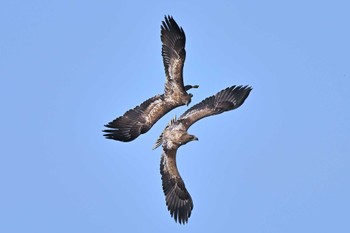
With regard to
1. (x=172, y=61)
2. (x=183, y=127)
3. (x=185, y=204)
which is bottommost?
(x=185, y=204)

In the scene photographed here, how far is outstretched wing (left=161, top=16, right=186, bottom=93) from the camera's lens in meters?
29.6

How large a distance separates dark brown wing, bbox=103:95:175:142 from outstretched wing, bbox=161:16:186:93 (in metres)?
0.90

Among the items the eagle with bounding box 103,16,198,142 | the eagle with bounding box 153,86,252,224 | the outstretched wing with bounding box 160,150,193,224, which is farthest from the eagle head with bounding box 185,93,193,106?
the outstretched wing with bounding box 160,150,193,224

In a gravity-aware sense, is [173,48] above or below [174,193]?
above

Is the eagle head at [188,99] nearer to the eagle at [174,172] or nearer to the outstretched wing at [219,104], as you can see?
the outstretched wing at [219,104]

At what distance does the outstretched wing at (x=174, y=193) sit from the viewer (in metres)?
28.7

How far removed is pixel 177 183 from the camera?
1132 inches

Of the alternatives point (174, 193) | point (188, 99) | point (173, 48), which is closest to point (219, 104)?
point (188, 99)

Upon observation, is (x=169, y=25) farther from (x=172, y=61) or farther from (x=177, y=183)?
(x=177, y=183)

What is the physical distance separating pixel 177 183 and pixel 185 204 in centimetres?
69

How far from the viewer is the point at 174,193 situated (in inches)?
1131

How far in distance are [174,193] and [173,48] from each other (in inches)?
183

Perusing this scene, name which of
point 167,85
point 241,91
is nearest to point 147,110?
point 167,85

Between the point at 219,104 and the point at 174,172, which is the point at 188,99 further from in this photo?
the point at 174,172
